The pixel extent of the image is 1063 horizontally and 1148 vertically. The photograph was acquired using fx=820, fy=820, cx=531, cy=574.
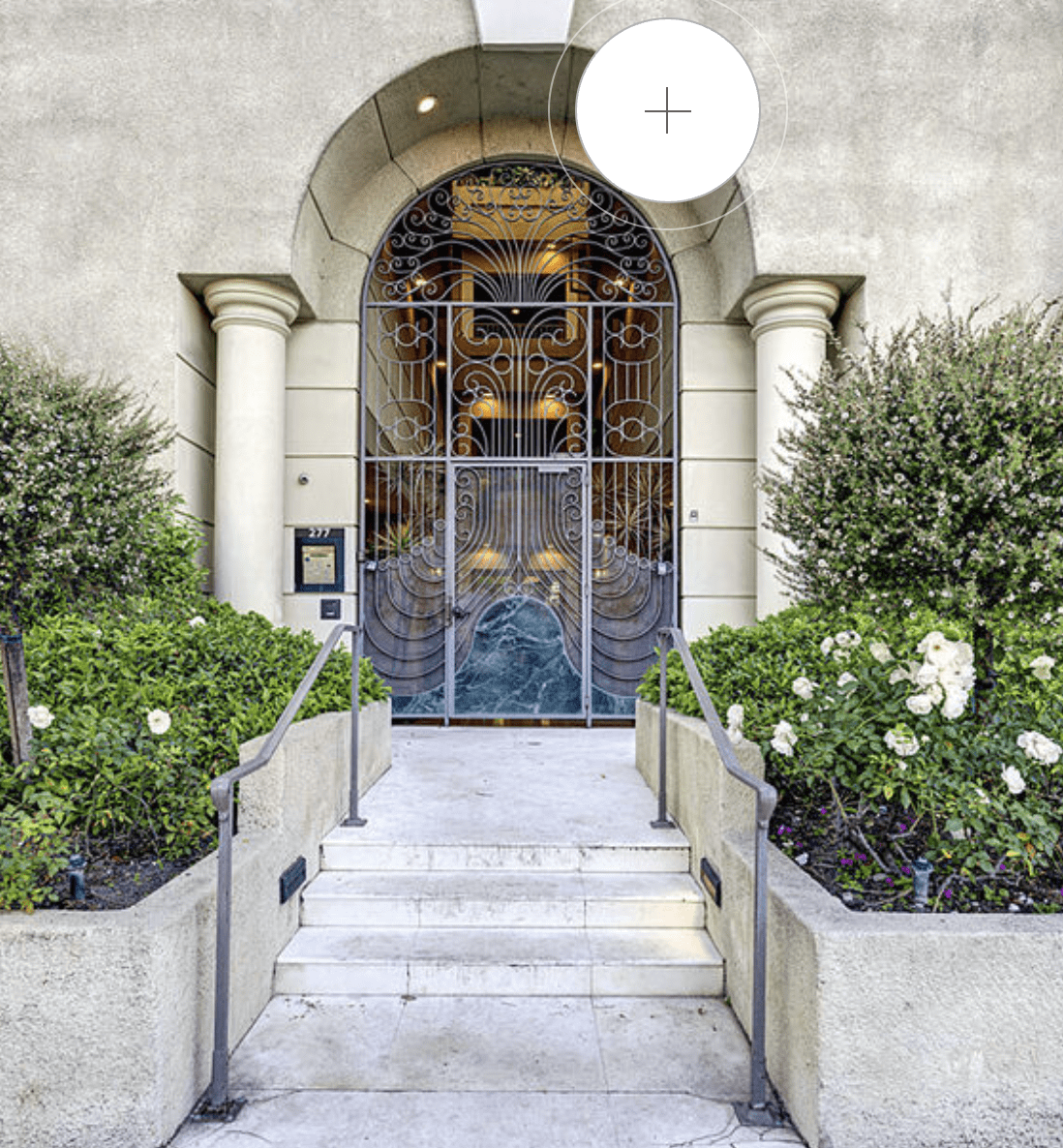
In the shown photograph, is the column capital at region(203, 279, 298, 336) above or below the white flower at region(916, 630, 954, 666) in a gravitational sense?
above

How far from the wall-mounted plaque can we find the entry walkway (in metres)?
3.58

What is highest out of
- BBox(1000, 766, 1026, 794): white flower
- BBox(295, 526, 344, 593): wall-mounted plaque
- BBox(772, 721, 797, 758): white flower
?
BBox(295, 526, 344, 593): wall-mounted plaque

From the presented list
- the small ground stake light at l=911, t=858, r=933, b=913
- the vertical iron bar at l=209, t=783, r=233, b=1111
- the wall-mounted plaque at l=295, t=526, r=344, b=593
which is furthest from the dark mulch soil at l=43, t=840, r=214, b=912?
the wall-mounted plaque at l=295, t=526, r=344, b=593

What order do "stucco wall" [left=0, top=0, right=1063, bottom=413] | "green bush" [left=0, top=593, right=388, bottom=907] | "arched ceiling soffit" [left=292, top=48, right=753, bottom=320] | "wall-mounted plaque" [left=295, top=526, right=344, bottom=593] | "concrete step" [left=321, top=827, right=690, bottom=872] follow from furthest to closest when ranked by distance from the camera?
"wall-mounted plaque" [left=295, top=526, right=344, bottom=593] → "arched ceiling soffit" [left=292, top=48, right=753, bottom=320] → "stucco wall" [left=0, top=0, right=1063, bottom=413] → "concrete step" [left=321, top=827, right=690, bottom=872] → "green bush" [left=0, top=593, right=388, bottom=907]

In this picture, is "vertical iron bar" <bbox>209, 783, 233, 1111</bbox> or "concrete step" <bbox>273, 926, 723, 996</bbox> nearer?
"vertical iron bar" <bbox>209, 783, 233, 1111</bbox>

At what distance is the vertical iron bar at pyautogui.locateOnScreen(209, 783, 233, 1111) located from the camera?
280 centimetres

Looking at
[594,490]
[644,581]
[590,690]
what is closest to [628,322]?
[594,490]

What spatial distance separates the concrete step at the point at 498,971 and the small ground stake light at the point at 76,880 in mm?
912

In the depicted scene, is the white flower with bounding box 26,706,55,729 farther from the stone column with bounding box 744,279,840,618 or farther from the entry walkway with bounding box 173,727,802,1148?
the stone column with bounding box 744,279,840,618

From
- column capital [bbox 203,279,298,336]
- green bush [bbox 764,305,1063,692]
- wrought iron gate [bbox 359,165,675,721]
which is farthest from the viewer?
wrought iron gate [bbox 359,165,675,721]

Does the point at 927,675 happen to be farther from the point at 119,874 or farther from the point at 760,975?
the point at 119,874

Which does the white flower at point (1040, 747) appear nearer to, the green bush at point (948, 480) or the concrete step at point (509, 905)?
the green bush at point (948, 480)

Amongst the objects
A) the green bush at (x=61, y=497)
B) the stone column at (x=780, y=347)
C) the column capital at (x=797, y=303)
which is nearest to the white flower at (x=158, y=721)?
the green bush at (x=61, y=497)

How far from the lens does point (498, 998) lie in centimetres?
351
